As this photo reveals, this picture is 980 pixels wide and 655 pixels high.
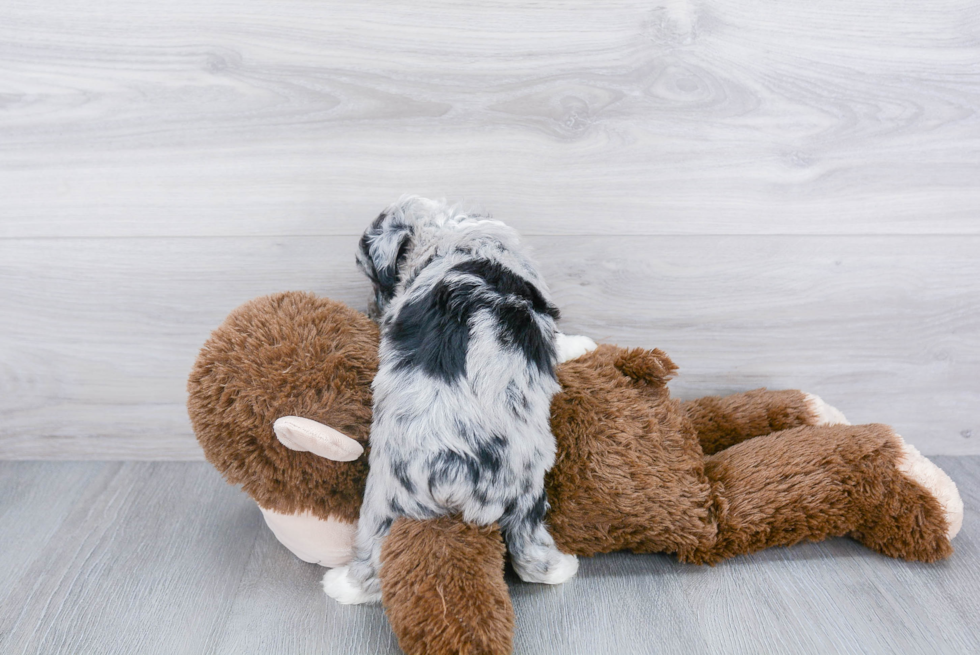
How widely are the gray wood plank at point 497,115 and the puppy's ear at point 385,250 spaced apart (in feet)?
0.48

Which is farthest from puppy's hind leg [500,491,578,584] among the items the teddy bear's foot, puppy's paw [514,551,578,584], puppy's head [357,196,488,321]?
the teddy bear's foot

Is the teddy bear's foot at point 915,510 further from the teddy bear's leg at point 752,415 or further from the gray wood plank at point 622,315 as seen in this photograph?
the gray wood plank at point 622,315

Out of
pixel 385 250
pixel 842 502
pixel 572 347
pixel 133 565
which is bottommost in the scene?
pixel 133 565

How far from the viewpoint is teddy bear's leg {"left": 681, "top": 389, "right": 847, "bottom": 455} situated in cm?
106

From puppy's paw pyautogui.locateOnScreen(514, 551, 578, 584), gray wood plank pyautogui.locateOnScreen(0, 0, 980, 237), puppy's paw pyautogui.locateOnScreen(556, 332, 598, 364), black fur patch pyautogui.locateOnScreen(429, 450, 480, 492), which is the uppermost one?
gray wood plank pyautogui.locateOnScreen(0, 0, 980, 237)

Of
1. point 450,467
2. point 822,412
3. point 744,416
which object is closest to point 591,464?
point 450,467

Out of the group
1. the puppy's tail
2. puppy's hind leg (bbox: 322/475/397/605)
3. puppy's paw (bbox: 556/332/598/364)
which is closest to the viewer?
the puppy's tail

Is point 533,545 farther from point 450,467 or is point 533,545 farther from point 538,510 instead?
point 450,467

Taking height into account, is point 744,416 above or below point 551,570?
above

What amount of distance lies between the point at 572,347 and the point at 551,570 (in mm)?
300

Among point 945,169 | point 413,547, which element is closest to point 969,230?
point 945,169

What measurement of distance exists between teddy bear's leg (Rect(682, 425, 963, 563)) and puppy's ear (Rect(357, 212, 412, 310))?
52 centimetres

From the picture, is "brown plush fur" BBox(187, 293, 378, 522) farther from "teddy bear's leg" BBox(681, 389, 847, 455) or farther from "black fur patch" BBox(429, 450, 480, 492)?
"teddy bear's leg" BBox(681, 389, 847, 455)

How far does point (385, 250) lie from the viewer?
875mm
